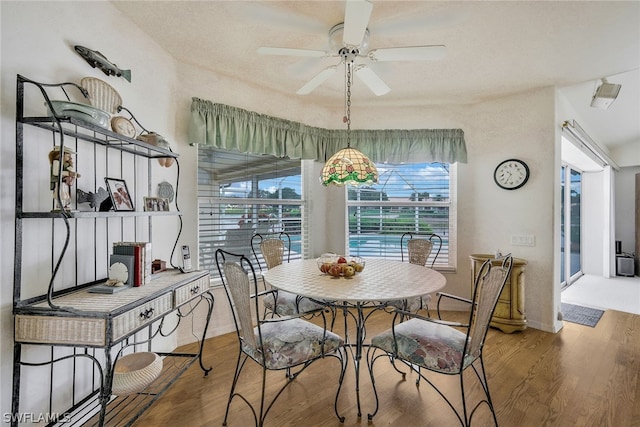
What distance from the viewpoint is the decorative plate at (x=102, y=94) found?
5.82ft

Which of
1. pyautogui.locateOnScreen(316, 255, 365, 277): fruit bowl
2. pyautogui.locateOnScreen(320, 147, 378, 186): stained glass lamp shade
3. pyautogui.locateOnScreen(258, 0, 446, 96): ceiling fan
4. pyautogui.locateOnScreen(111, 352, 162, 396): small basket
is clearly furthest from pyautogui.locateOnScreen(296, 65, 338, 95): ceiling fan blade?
pyautogui.locateOnScreen(111, 352, 162, 396): small basket

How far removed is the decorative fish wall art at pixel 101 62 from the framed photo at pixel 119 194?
0.71 metres

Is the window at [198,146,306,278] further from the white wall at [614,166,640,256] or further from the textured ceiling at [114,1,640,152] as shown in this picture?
the white wall at [614,166,640,256]

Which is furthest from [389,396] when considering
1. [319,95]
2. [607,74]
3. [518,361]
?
[607,74]

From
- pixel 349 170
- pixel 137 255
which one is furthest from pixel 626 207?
pixel 137 255

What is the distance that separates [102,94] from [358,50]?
1.70 meters

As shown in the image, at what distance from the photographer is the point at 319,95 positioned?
11.2 feet

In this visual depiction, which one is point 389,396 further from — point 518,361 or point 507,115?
point 507,115

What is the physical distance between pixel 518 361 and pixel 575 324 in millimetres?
1421

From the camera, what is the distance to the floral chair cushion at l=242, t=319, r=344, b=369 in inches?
64.9

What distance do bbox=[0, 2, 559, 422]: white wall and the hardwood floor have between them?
2.14 feet

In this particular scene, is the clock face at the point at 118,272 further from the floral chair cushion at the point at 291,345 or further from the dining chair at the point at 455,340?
the dining chair at the point at 455,340

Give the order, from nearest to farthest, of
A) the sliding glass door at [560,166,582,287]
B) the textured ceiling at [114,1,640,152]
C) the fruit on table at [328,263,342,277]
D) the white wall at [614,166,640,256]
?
the textured ceiling at [114,1,640,152]
the fruit on table at [328,263,342,277]
the sliding glass door at [560,166,582,287]
the white wall at [614,166,640,256]

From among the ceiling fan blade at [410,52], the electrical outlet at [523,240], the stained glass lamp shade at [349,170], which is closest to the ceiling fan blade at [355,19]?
the ceiling fan blade at [410,52]
